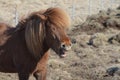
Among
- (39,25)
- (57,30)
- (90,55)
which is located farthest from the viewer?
(90,55)

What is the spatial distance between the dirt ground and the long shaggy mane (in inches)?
90.0

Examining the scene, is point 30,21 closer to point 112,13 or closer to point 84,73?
point 84,73

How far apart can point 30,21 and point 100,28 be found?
27.0 feet

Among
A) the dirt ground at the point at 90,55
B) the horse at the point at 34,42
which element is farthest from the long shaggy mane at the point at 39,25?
the dirt ground at the point at 90,55

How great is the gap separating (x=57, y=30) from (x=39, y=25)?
337 mm

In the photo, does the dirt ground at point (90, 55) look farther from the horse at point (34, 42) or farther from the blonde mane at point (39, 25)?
the blonde mane at point (39, 25)

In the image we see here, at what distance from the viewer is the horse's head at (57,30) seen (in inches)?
211

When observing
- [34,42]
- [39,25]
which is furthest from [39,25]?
[34,42]

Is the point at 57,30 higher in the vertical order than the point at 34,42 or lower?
higher

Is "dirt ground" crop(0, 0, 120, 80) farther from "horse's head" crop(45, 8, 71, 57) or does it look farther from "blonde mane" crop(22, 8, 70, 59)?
"horse's head" crop(45, 8, 71, 57)

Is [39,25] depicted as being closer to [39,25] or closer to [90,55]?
[39,25]

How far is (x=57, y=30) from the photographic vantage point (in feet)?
18.1

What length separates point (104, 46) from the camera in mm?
11367

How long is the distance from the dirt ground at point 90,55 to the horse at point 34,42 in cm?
193
